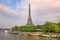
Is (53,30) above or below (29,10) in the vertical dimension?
below

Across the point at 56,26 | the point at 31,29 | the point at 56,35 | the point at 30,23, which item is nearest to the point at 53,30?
the point at 56,26

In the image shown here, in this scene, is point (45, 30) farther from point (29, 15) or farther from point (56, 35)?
point (29, 15)

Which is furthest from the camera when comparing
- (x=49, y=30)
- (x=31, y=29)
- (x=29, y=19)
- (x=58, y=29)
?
(x=29, y=19)

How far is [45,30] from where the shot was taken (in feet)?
348

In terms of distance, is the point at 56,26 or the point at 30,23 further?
the point at 30,23

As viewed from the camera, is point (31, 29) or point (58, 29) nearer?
point (58, 29)

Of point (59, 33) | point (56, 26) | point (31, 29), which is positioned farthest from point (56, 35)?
point (31, 29)

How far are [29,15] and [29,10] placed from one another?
437 centimetres

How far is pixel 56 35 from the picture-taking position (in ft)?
294

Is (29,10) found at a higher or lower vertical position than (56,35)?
higher

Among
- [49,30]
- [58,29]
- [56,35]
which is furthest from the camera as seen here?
[49,30]

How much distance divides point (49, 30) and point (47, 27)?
3632 mm

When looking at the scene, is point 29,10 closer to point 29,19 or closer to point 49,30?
point 29,19

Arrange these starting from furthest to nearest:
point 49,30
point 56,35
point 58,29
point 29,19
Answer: point 29,19 → point 49,30 → point 58,29 → point 56,35
